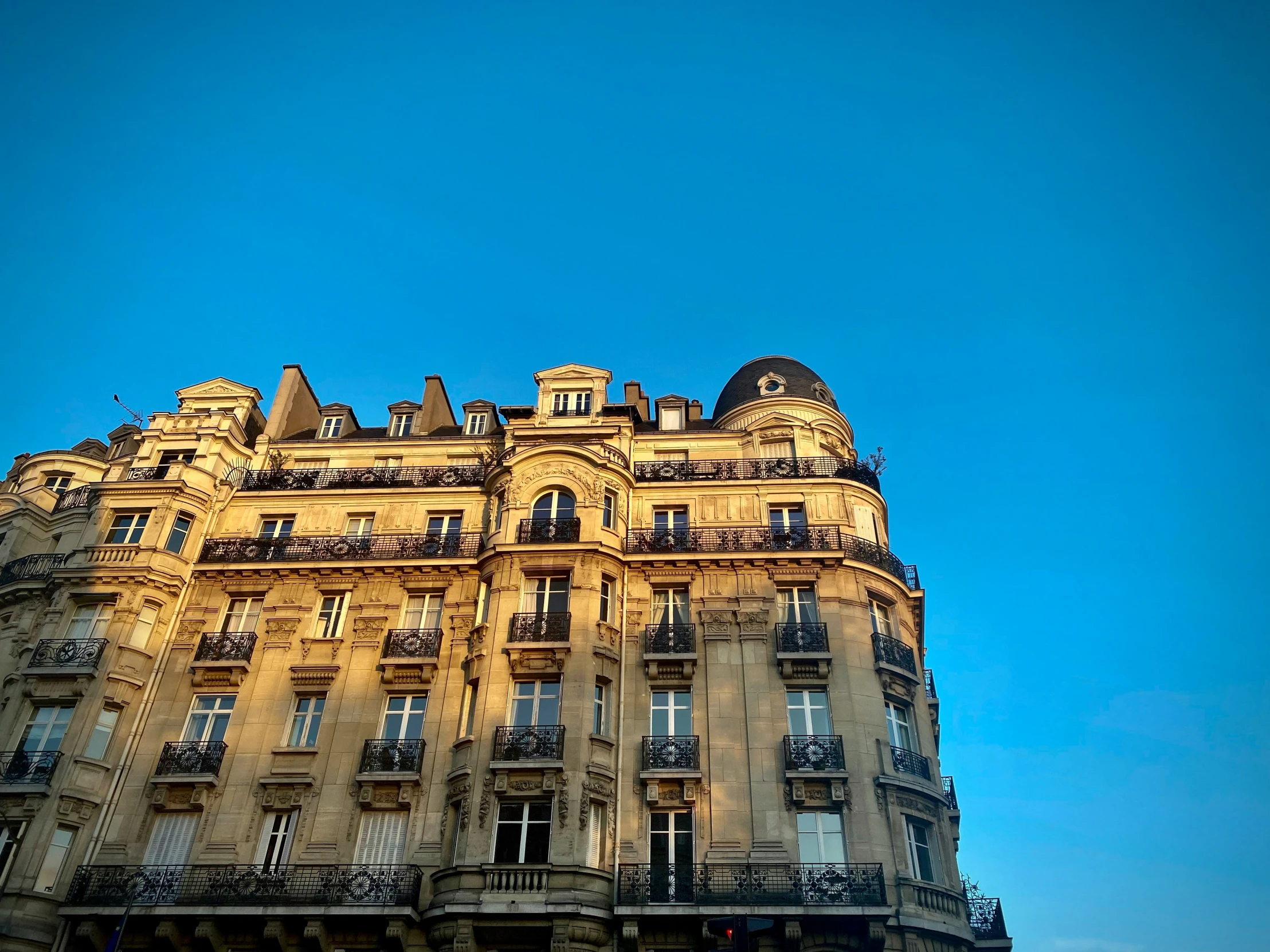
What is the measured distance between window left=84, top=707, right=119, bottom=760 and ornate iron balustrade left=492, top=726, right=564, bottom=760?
10446 millimetres

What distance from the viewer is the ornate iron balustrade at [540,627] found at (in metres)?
25.5

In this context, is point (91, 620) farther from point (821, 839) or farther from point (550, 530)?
point (821, 839)

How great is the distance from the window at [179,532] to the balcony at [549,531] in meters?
10.3

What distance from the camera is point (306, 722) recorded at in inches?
1021

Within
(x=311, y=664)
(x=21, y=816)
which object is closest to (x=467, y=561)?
(x=311, y=664)

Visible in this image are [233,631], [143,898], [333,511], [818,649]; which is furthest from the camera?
[333,511]

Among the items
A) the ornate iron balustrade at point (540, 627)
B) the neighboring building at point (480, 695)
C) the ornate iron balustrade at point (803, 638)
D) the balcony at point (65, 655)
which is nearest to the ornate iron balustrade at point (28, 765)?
the neighboring building at point (480, 695)

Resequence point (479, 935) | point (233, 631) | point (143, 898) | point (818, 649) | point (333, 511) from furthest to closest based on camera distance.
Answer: point (333, 511)
point (233, 631)
point (818, 649)
point (143, 898)
point (479, 935)

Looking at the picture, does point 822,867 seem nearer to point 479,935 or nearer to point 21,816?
point 479,935

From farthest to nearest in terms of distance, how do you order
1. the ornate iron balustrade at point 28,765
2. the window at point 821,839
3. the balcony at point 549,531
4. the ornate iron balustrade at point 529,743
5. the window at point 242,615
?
the window at point 242,615 < the balcony at point 549,531 < the ornate iron balustrade at point 28,765 < the ornate iron balustrade at point 529,743 < the window at point 821,839

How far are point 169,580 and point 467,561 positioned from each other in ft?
28.2

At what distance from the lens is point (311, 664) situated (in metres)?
26.7

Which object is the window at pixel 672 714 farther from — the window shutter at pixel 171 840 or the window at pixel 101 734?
the window at pixel 101 734

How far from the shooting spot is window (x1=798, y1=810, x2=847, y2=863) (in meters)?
22.9
